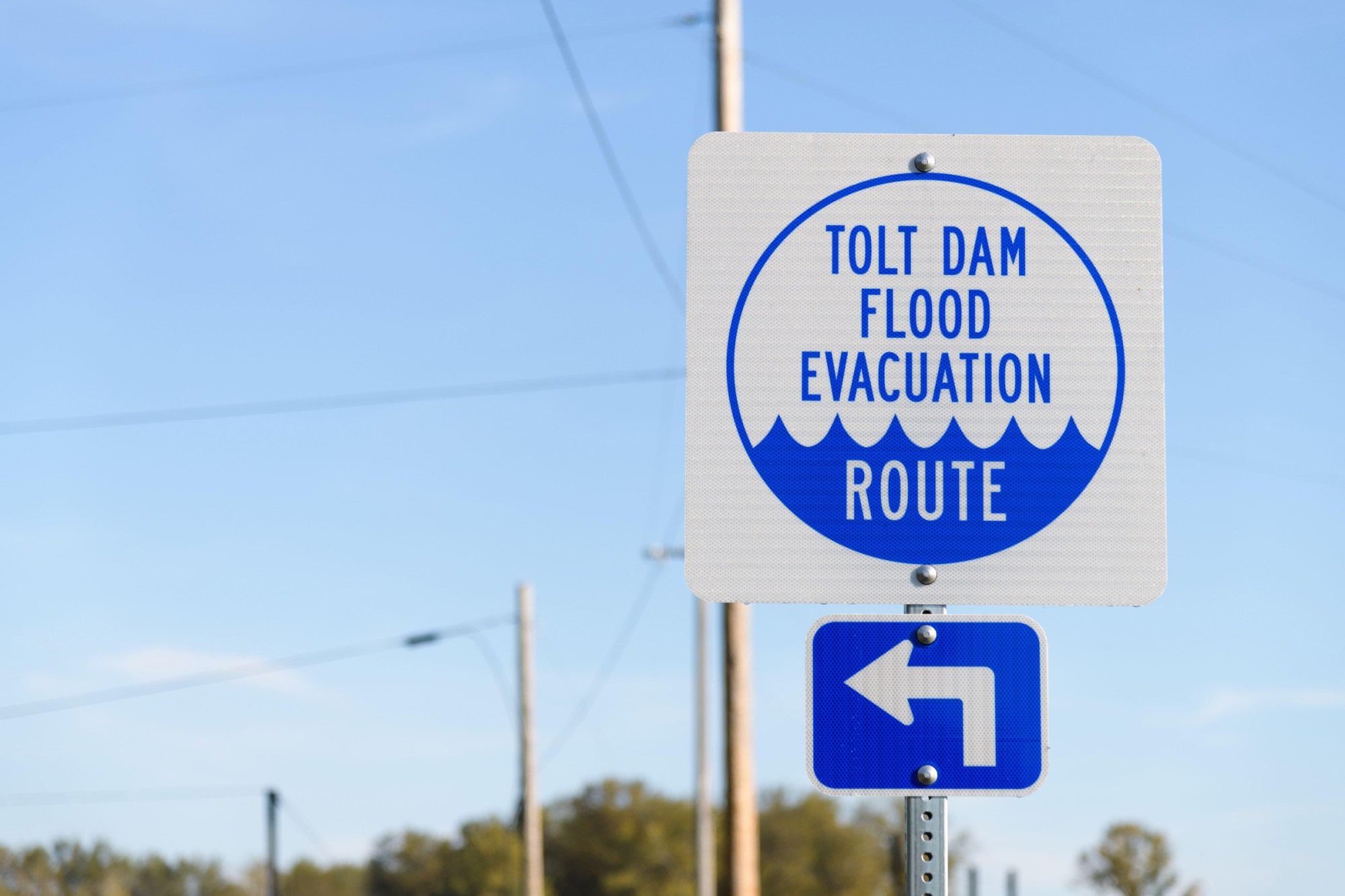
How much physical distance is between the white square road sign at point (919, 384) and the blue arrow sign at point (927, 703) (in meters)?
0.06

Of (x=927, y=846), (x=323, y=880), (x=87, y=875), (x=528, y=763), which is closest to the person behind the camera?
(x=927, y=846)

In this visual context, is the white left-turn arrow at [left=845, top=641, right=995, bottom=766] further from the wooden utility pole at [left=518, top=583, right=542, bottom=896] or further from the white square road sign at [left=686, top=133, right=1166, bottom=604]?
the wooden utility pole at [left=518, top=583, right=542, bottom=896]

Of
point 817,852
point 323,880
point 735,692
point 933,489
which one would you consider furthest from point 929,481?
point 323,880

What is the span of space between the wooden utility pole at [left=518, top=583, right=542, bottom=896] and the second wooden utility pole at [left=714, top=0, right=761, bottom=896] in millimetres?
12903

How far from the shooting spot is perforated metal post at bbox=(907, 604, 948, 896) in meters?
2.23

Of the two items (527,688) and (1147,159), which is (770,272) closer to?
(1147,159)

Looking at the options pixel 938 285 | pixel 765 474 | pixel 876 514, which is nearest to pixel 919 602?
pixel 876 514

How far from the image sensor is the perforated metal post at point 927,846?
223cm

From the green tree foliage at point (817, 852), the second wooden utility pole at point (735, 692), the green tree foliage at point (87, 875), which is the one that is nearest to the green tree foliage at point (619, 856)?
the green tree foliage at point (817, 852)

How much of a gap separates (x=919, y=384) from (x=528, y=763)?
70.6ft

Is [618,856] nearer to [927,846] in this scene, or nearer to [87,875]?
[87,875]

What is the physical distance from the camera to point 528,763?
76.2 ft

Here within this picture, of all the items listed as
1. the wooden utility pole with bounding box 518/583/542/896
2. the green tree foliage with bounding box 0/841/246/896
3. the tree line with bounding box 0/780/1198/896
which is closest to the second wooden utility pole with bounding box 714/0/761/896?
the wooden utility pole with bounding box 518/583/542/896

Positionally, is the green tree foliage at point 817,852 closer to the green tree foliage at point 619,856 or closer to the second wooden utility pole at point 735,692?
the green tree foliage at point 619,856
